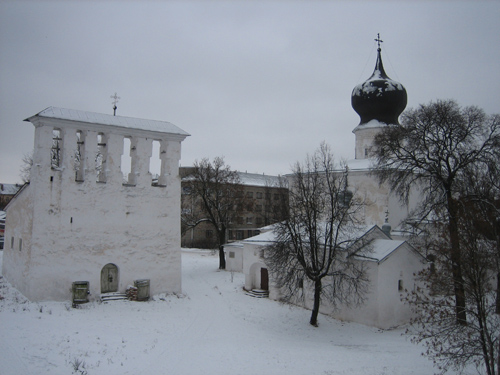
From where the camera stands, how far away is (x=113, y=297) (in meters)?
18.6

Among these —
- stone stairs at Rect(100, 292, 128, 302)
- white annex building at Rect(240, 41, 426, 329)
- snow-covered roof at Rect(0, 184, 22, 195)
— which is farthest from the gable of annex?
snow-covered roof at Rect(0, 184, 22, 195)

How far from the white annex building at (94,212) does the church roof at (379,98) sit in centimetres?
1363

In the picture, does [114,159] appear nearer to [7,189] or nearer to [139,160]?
[139,160]

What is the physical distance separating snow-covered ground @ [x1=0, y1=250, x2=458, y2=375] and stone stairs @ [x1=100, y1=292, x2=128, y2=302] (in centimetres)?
35

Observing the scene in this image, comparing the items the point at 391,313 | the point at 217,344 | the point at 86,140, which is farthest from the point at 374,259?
the point at 86,140

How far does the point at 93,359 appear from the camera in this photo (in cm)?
1179

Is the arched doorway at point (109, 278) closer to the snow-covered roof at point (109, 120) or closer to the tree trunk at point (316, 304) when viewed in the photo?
the snow-covered roof at point (109, 120)

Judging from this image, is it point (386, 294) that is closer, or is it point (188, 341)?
point (188, 341)

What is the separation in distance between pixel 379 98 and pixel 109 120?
1752cm

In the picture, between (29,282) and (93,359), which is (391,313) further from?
(29,282)

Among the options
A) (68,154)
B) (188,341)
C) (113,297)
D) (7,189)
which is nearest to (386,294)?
(188,341)

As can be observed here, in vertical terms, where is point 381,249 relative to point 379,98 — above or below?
below

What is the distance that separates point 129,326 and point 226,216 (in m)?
17.3

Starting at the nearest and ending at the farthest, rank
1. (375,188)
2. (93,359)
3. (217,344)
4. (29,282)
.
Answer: (93,359), (217,344), (29,282), (375,188)
